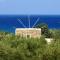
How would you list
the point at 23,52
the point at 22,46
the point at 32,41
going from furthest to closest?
the point at 32,41
the point at 22,46
the point at 23,52

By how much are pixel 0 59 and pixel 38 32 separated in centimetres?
1815

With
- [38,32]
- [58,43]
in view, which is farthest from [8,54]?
[38,32]

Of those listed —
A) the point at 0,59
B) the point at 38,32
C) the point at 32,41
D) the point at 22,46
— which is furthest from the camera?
the point at 38,32

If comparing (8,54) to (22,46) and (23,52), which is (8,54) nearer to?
(23,52)

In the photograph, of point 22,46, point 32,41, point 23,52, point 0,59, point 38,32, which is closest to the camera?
point 0,59

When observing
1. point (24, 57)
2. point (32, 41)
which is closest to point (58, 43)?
point (32, 41)

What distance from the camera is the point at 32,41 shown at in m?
22.7

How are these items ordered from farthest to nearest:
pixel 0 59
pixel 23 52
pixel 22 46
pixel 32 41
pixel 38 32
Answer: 1. pixel 38 32
2. pixel 32 41
3. pixel 22 46
4. pixel 23 52
5. pixel 0 59

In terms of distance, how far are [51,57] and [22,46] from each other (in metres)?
2.25

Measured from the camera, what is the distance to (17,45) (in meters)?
21.4

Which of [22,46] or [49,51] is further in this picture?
[22,46]

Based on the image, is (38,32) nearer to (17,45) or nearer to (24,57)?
(17,45)

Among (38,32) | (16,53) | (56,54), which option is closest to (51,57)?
(56,54)

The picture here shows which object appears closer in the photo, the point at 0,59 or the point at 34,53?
the point at 0,59
